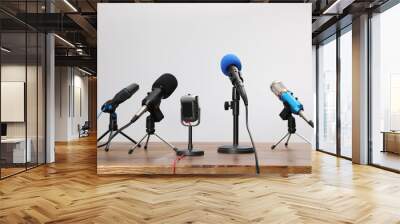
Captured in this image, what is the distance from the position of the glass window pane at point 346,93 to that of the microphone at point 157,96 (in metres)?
6.03

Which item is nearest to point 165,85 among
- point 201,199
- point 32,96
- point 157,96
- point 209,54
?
point 157,96

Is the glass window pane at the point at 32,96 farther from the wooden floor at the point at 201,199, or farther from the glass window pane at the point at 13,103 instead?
the wooden floor at the point at 201,199

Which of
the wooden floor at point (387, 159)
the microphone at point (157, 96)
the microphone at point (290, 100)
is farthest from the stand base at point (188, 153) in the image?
the wooden floor at point (387, 159)

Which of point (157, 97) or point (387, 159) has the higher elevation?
point (157, 97)

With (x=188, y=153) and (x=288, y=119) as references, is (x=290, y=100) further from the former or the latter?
(x=188, y=153)

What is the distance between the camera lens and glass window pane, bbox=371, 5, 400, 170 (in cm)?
520

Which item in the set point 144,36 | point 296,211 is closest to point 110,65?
point 144,36

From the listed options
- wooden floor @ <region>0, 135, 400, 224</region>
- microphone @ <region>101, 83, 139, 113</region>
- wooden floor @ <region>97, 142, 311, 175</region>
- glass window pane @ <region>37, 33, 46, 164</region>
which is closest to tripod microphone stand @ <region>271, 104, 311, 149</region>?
wooden floor @ <region>97, 142, 311, 175</region>

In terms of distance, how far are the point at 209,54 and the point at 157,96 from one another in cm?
122

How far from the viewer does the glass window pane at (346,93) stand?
6.67 m

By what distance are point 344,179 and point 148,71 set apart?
313 cm

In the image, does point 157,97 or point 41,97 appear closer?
point 157,97

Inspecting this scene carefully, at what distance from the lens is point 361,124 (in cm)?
601

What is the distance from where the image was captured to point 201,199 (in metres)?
3.12
